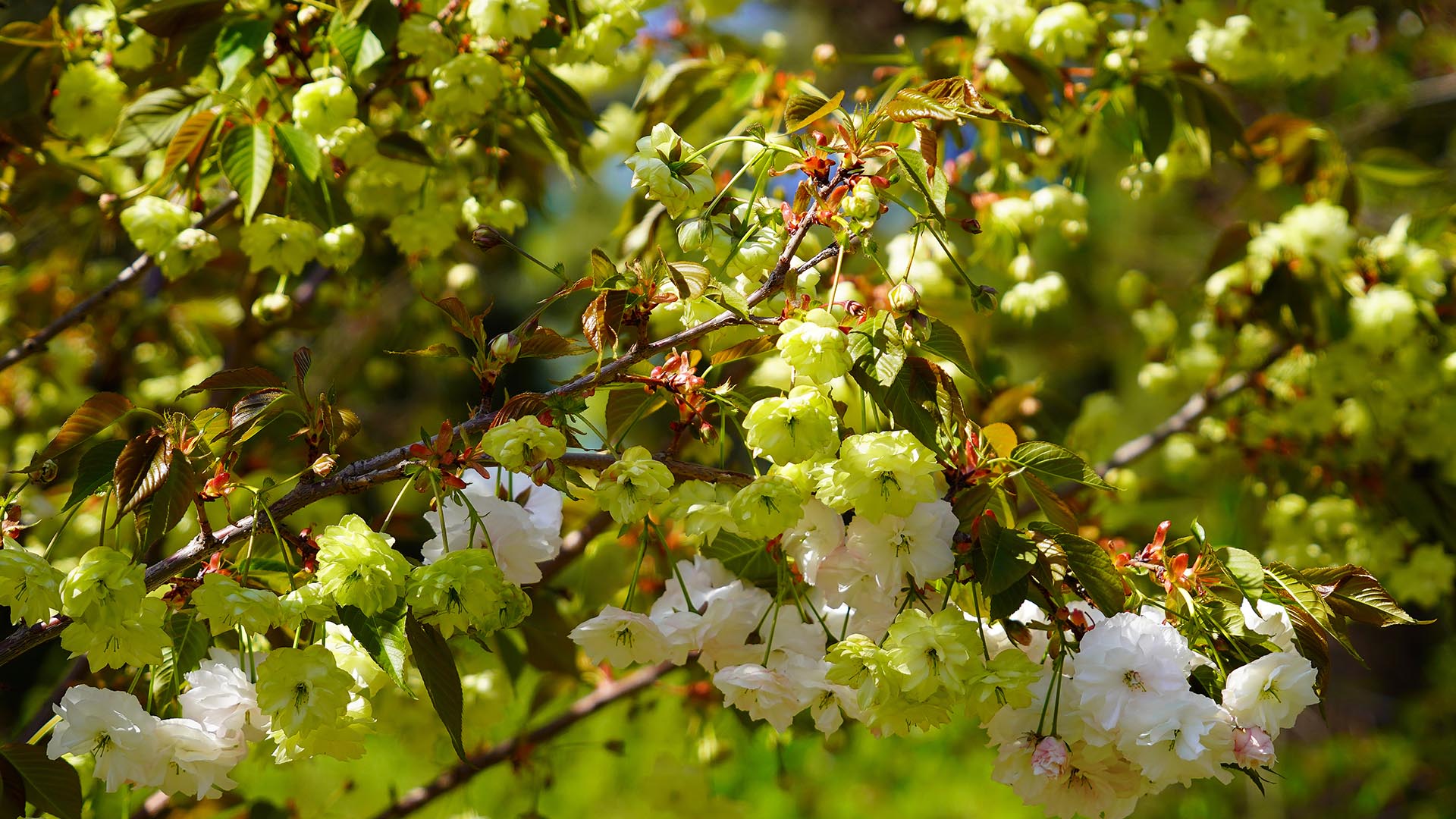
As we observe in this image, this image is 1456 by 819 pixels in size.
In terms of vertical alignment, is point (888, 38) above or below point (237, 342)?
below

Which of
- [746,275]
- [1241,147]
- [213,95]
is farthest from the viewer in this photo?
[1241,147]

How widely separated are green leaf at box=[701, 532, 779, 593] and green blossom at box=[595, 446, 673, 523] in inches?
6.9

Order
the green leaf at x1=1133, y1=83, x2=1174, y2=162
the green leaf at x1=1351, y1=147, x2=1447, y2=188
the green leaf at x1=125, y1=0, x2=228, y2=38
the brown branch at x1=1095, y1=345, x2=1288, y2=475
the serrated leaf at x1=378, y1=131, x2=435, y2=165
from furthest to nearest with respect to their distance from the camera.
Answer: the brown branch at x1=1095, y1=345, x2=1288, y2=475 → the green leaf at x1=1351, y1=147, x2=1447, y2=188 → the green leaf at x1=1133, y1=83, x2=1174, y2=162 → the serrated leaf at x1=378, y1=131, x2=435, y2=165 → the green leaf at x1=125, y1=0, x2=228, y2=38

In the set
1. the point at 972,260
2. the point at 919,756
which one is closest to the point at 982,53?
the point at 972,260

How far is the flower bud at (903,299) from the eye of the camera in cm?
93

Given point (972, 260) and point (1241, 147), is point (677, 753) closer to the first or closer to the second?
point (972, 260)

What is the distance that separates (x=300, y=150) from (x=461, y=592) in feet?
2.27

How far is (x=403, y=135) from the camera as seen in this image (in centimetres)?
141

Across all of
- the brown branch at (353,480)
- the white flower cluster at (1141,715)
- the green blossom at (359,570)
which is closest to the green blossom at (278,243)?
the brown branch at (353,480)

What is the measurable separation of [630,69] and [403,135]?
924 mm

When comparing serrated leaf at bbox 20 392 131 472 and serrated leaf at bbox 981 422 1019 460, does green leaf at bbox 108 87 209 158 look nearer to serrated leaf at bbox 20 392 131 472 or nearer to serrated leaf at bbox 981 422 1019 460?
serrated leaf at bbox 20 392 131 472

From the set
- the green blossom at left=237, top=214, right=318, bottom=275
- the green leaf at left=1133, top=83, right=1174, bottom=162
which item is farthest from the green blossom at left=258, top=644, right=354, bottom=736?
the green leaf at left=1133, top=83, right=1174, bottom=162

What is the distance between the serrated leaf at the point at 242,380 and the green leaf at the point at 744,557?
43 cm

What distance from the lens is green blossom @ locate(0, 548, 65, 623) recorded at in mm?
865
